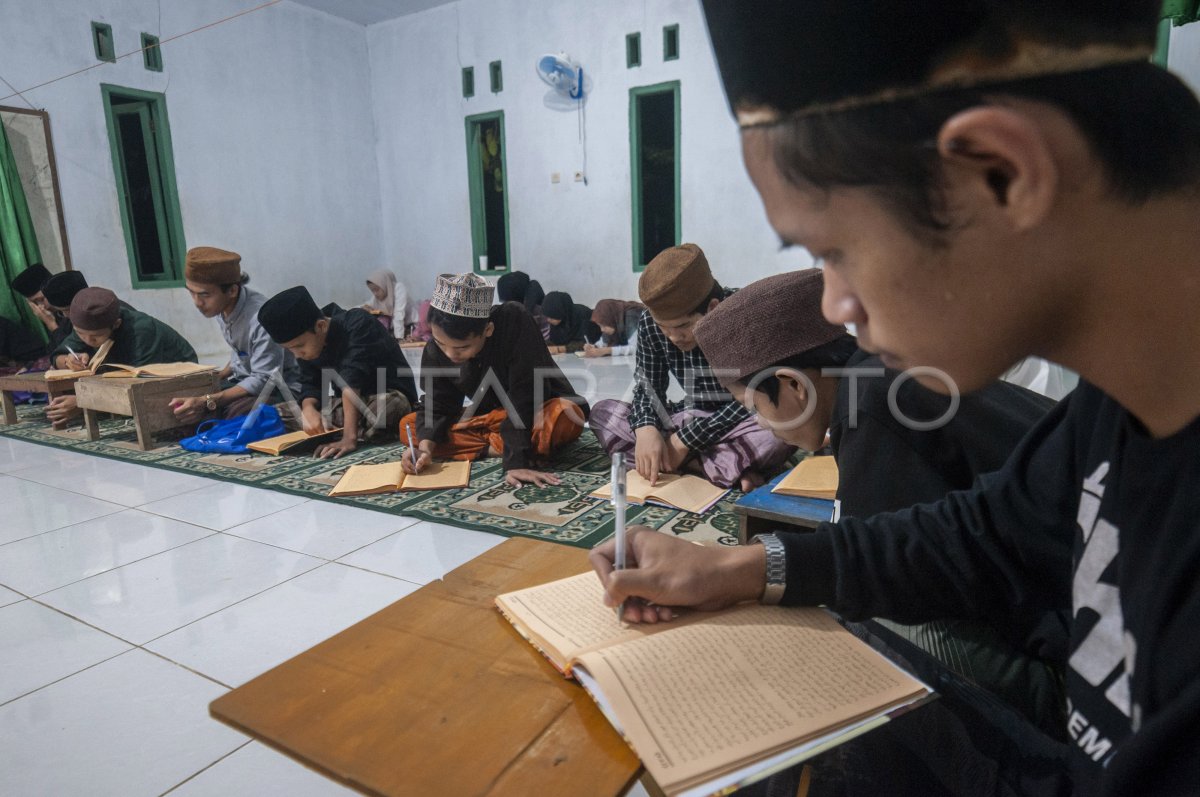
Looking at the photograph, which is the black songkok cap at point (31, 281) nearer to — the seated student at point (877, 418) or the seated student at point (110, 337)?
the seated student at point (110, 337)

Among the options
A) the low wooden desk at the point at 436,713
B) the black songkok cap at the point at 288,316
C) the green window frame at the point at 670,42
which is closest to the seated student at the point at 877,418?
the low wooden desk at the point at 436,713

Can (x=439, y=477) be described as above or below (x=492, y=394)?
below

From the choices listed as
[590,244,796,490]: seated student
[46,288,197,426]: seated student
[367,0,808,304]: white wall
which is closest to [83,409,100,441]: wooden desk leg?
[46,288,197,426]: seated student

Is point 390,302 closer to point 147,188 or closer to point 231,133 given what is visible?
point 231,133

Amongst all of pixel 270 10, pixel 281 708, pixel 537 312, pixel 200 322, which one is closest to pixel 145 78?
pixel 270 10

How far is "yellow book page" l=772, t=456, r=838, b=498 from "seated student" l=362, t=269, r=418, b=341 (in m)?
7.63

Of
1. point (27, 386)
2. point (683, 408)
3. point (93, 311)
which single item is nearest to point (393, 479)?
point (683, 408)

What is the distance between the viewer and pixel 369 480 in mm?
2926

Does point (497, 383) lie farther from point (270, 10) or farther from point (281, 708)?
point (270, 10)

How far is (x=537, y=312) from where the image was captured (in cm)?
775

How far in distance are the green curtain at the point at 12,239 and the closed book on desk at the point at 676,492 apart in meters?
5.87

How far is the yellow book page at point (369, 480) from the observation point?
2.85 m

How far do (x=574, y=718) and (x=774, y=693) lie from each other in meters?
0.17

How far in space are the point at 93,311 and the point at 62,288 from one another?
0.86m
